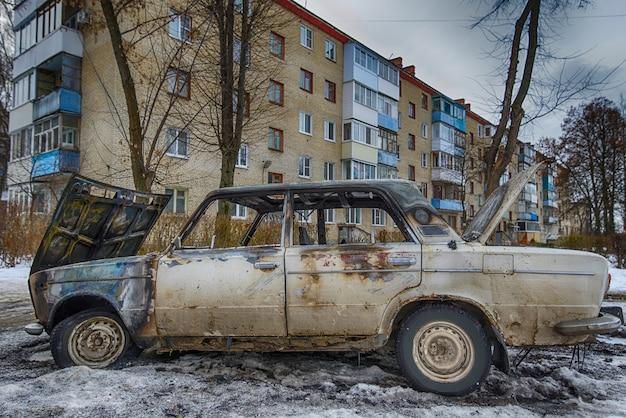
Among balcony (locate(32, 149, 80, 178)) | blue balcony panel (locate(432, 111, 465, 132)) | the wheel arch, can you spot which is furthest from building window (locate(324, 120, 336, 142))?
the wheel arch

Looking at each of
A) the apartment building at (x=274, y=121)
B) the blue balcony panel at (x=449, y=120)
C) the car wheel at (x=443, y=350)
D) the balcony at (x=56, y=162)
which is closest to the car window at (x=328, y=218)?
the car wheel at (x=443, y=350)


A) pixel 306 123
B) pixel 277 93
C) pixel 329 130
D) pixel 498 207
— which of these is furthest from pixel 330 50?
pixel 498 207

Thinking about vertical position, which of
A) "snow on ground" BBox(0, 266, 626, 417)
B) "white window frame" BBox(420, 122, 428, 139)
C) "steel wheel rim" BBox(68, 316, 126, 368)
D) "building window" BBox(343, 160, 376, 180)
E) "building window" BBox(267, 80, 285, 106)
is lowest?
"snow on ground" BBox(0, 266, 626, 417)

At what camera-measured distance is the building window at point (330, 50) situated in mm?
30406

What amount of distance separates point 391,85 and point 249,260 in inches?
1271

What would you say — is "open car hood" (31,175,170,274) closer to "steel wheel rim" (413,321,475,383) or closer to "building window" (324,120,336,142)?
"steel wheel rim" (413,321,475,383)

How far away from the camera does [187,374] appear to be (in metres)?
4.07

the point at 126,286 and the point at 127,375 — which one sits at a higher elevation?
the point at 126,286

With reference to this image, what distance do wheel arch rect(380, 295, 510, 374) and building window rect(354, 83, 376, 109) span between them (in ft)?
94.3

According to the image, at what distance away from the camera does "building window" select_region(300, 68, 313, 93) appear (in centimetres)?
2875

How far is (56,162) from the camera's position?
2034cm

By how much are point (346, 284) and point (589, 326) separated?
1862 mm

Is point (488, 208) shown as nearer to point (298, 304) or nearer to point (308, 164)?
point (298, 304)

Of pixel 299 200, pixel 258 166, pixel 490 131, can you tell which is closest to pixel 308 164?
pixel 258 166
